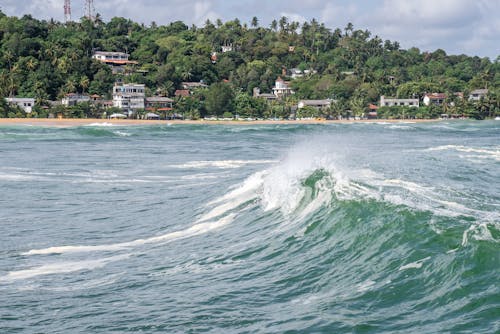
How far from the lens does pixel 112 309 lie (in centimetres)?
1232

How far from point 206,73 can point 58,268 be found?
493 ft

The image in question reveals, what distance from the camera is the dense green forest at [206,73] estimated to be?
438ft

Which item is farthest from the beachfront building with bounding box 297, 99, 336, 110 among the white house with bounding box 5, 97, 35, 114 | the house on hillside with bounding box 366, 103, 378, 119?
the white house with bounding box 5, 97, 35, 114

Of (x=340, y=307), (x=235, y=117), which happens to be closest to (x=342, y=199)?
(x=340, y=307)

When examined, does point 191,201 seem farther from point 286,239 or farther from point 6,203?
point 286,239

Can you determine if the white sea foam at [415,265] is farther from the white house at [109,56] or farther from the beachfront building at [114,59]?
the white house at [109,56]

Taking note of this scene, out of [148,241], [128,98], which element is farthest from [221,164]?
[128,98]

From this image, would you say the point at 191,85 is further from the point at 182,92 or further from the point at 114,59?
the point at 114,59

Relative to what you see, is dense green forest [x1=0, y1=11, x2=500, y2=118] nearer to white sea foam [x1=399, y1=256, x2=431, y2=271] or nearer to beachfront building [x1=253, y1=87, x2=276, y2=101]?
beachfront building [x1=253, y1=87, x2=276, y2=101]

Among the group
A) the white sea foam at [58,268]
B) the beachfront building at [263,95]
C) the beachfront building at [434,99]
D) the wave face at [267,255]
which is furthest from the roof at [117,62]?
the white sea foam at [58,268]

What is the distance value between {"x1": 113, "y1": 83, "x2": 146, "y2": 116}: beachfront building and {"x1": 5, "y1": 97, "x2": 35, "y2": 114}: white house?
14423 mm

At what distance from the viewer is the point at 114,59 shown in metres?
170

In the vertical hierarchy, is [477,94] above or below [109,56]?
below

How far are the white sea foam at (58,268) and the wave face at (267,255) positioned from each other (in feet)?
0.15
